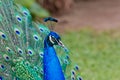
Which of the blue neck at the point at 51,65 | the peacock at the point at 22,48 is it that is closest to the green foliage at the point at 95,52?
the peacock at the point at 22,48

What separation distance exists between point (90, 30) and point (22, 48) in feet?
14.4

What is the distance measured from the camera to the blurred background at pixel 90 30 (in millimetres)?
6025

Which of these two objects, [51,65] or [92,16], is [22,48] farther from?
[92,16]

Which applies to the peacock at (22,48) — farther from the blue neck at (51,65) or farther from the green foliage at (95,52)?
the green foliage at (95,52)

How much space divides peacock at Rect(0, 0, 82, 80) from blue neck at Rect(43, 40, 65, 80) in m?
0.06

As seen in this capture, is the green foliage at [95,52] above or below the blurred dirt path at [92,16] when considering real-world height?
above

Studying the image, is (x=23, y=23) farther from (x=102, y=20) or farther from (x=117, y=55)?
(x=102, y=20)

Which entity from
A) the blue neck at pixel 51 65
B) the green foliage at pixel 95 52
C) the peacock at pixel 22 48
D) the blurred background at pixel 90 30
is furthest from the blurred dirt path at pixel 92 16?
the blue neck at pixel 51 65

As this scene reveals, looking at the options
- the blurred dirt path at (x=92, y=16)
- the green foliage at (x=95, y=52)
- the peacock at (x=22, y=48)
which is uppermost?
the peacock at (x=22, y=48)

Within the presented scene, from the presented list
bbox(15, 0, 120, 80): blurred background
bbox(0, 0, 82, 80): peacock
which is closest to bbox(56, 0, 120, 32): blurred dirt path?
bbox(15, 0, 120, 80): blurred background

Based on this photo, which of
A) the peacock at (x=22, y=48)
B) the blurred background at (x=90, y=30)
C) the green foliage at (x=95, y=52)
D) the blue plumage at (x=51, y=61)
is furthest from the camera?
the blurred background at (x=90, y=30)

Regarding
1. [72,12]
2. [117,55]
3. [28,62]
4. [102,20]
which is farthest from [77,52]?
[28,62]

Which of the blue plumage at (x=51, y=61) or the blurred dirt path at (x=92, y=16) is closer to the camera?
the blue plumage at (x=51, y=61)

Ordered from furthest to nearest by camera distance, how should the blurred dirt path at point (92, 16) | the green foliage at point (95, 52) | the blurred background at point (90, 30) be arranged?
the blurred dirt path at point (92, 16) < the blurred background at point (90, 30) < the green foliage at point (95, 52)
